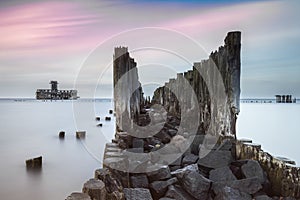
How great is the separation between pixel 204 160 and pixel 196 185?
0.91m

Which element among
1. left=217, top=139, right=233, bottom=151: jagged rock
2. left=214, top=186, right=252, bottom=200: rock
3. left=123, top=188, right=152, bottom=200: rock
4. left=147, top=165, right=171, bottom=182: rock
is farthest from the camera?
Result: left=217, top=139, right=233, bottom=151: jagged rock

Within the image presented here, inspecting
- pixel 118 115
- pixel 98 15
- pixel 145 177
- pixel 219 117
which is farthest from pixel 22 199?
pixel 98 15

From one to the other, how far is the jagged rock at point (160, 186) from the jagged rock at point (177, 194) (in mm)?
74

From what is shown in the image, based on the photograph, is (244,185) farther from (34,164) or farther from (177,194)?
(34,164)

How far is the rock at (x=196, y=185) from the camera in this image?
3807mm

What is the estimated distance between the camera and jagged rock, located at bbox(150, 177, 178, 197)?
3838 millimetres

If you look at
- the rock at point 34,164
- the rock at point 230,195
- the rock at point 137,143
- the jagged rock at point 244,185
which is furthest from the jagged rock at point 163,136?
the rock at point 34,164

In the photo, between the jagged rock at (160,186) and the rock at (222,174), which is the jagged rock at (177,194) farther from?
the rock at (222,174)

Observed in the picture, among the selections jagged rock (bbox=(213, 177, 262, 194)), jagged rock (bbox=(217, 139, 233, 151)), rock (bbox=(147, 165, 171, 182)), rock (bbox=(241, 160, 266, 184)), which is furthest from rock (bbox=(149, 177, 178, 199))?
jagged rock (bbox=(217, 139, 233, 151))

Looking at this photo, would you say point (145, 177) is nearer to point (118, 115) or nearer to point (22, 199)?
point (118, 115)

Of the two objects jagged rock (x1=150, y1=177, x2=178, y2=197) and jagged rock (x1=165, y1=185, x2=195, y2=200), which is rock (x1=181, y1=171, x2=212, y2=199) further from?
jagged rock (x1=150, y1=177, x2=178, y2=197)

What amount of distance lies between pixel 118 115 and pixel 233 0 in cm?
454

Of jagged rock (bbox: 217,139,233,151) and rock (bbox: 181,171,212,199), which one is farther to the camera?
jagged rock (bbox: 217,139,233,151)

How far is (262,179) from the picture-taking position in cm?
411
